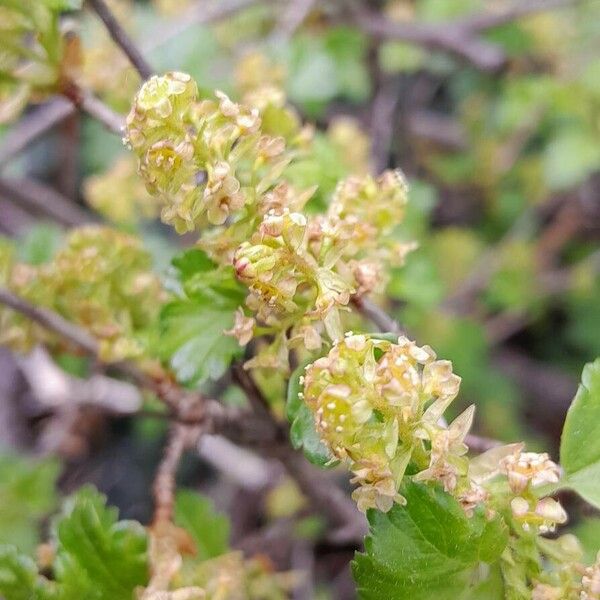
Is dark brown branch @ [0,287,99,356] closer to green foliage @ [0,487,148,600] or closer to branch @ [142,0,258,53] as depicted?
green foliage @ [0,487,148,600]

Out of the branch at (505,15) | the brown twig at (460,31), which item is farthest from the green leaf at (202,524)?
the branch at (505,15)

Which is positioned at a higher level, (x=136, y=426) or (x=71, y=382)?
(x=71, y=382)

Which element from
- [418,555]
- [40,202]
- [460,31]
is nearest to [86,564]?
[418,555]

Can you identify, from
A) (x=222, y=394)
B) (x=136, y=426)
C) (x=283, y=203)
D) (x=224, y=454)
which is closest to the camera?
(x=283, y=203)

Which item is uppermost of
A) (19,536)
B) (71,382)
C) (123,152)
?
(123,152)

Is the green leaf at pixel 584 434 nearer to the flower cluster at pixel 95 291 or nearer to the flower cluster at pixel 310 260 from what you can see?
the flower cluster at pixel 310 260

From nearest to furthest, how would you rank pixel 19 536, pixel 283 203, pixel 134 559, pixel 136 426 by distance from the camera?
pixel 283 203 → pixel 134 559 → pixel 19 536 → pixel 136 426

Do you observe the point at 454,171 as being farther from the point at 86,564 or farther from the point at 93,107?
the point at 86,564

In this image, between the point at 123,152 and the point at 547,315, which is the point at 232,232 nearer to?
the point at 123,152

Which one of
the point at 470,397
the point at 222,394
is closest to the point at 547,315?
the point at 470,397
